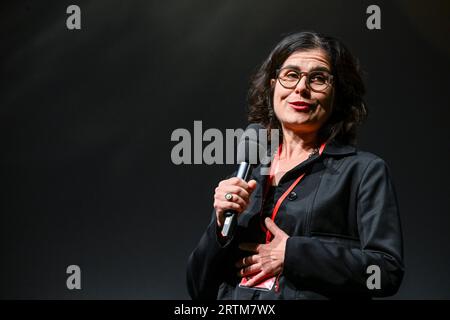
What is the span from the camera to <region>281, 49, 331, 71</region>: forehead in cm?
139

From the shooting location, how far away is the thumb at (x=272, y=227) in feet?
4.19

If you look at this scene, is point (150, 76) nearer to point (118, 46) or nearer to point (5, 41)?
point (118, 46)

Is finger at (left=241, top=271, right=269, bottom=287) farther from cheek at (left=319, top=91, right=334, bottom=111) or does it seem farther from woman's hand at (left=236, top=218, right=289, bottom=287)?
cheek at (left=319, top=91, right=334, bottom=111)

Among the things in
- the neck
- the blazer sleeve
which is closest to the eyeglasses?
the neck

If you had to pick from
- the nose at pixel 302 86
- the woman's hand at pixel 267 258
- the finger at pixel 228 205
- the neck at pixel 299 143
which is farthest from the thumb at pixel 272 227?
the nose at pixel 302 86

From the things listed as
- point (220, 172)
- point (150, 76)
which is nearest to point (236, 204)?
point (220, 172)

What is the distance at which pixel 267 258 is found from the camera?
128cm

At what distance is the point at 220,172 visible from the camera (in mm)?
2598

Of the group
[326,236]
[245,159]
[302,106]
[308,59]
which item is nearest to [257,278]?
[326,236]

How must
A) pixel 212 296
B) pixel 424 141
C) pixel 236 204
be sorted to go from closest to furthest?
pixel 236 204 → pixel 212 296 → pixel 424 141

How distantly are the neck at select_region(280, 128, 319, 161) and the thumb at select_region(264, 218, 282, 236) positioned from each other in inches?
9.2

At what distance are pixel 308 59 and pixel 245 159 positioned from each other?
303 mm

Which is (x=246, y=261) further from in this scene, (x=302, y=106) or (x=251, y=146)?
(x=302, y=106)
